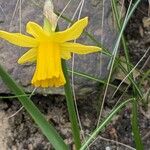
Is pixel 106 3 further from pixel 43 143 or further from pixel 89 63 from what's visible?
pixel 43 143

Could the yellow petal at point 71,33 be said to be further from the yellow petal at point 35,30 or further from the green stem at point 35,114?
the green stem at point 35,114

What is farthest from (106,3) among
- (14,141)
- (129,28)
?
(14,141)

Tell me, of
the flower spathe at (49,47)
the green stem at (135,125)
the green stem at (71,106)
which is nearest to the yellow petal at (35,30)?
the flower spathe at (49,47)

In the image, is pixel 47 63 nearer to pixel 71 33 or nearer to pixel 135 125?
pixel 71 33

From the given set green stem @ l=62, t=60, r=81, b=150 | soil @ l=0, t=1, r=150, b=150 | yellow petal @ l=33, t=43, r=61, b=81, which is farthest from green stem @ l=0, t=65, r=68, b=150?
soil @ l=0, t=1, r=150, b=150

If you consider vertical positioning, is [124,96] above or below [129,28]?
below

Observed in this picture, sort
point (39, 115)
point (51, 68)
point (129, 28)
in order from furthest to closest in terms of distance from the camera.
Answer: point (129, 28)
point (39, 115)
point (51, 68)

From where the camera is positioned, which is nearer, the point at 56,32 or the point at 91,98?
the point at 56,32
